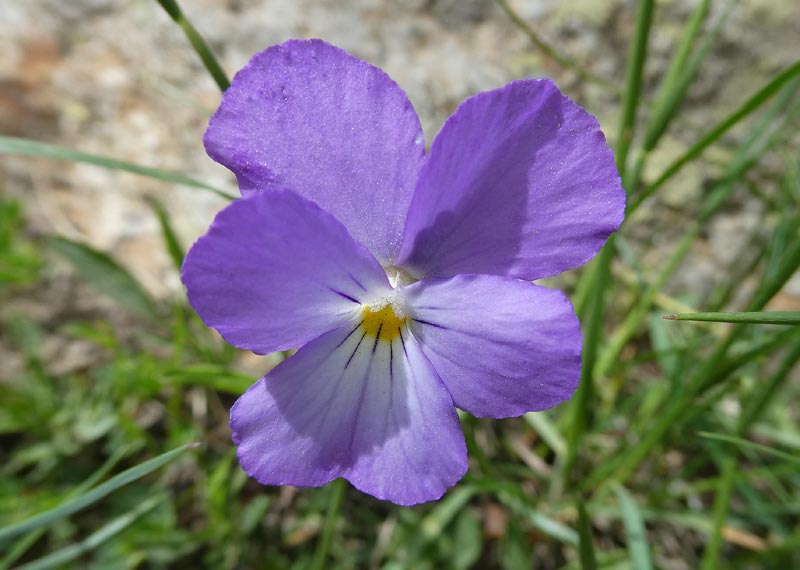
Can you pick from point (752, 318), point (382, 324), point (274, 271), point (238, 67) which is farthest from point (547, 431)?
point (238, 67)

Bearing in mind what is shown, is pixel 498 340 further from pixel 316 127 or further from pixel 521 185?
pixel 316 127

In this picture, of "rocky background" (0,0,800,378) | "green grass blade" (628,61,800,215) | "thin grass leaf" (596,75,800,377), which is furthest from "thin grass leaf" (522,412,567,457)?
"rocky background" (0,0,800,378)

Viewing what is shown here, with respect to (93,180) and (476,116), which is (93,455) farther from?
(476,116)

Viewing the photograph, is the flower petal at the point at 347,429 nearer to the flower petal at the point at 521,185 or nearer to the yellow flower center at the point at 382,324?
the yellow flower center at the point at 382,324

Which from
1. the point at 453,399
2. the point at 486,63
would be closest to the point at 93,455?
the point at 453,399

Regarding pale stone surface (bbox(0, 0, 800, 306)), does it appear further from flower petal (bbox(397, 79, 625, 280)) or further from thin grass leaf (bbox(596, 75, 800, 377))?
flower petal (bbox(397, 79, 625, 280))
